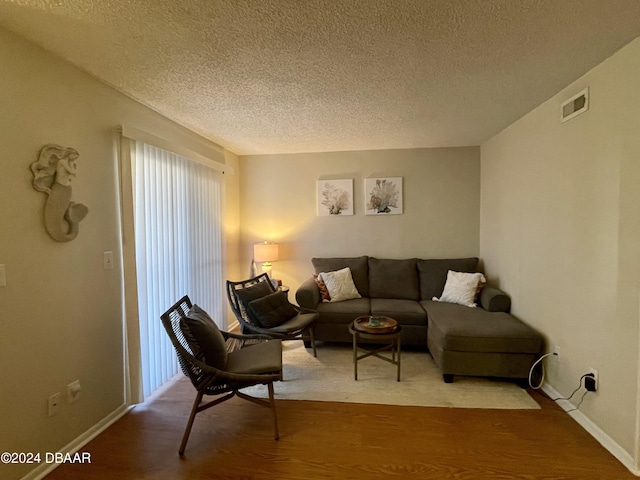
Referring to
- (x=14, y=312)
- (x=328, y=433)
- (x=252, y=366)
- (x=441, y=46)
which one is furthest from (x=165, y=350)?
(x=441, y=46)

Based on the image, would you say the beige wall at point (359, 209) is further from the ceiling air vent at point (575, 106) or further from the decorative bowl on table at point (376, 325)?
the ceiling air vent at point (575, 106)

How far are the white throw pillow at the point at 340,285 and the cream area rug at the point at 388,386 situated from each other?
800 millimetres

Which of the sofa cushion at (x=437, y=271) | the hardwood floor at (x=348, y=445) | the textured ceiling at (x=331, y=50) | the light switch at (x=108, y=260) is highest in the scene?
the textured ceiling at (x=331, y=50)

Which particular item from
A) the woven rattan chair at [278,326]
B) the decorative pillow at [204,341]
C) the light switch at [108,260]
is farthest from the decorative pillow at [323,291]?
the light switch at [108,260]

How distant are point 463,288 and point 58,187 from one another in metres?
3.75

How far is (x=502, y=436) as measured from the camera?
213cm

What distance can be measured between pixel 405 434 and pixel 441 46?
241 centimetres

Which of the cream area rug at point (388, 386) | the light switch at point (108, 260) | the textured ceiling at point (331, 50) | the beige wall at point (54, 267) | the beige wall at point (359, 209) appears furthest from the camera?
the beige wall at point (359, 209)

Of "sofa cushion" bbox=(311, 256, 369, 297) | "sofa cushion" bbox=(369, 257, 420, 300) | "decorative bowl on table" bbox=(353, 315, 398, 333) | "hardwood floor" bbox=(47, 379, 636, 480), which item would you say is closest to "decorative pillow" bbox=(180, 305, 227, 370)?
"hardwood floor" bbox=(47, 379, 636, 480)

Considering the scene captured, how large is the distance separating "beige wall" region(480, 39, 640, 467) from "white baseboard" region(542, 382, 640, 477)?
0.7 inches

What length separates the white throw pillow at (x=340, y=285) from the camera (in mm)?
3941

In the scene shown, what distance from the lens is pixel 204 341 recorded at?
81.8 inches

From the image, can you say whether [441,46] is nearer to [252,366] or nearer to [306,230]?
[252,366]

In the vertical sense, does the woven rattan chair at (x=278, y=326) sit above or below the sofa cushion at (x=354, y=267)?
below
